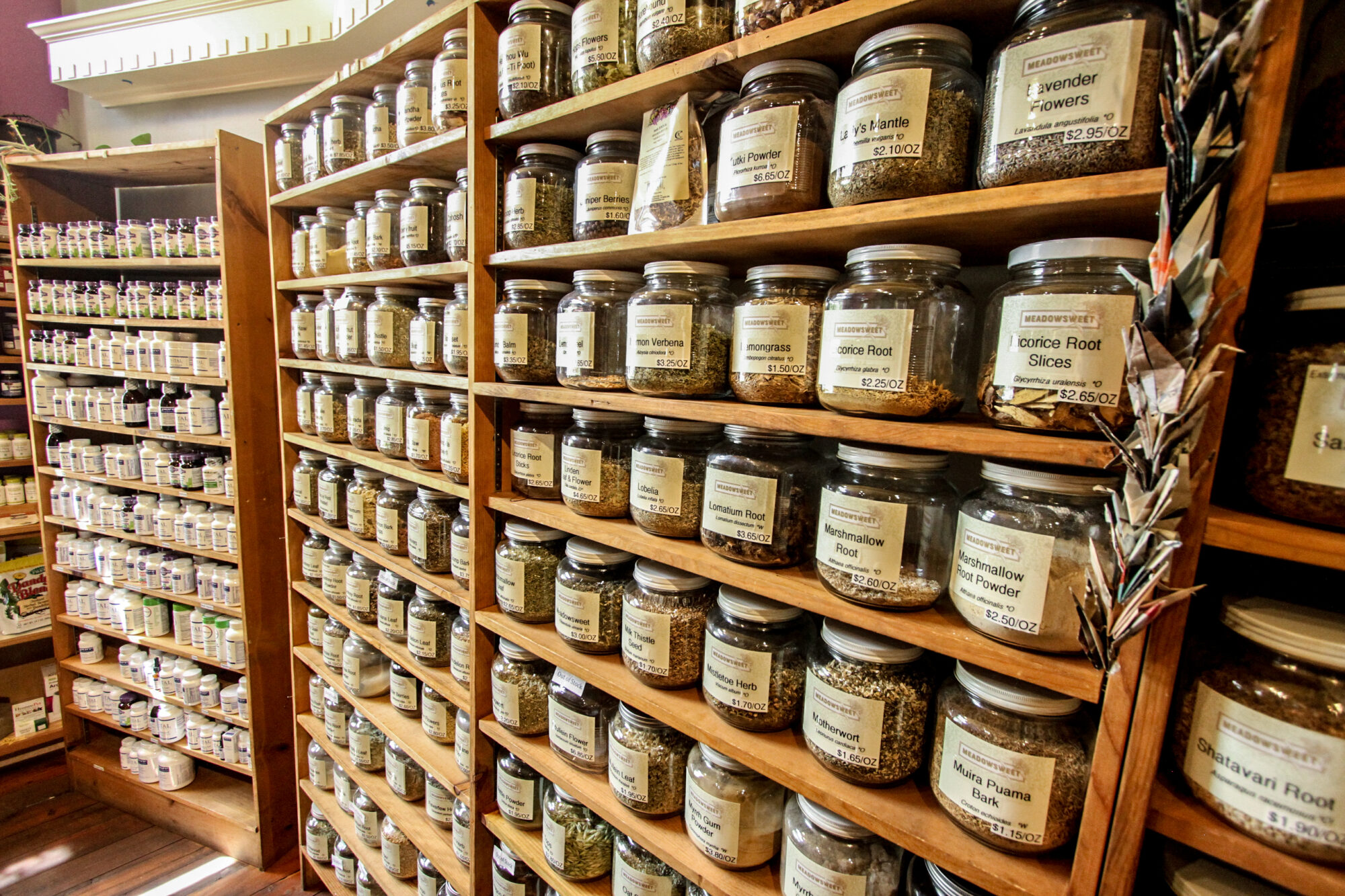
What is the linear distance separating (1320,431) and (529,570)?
1.02 meters

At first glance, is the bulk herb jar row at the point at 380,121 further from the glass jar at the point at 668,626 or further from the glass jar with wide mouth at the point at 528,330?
Answer: the glass jar at the point at 668,626

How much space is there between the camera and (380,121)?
1286 mm

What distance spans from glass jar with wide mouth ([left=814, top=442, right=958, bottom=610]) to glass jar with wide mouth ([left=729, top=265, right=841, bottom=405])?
115 millimetres

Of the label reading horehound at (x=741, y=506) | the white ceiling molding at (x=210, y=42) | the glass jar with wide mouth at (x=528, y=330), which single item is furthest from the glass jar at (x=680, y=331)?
the white ceiling molding at (x=210, y=42)

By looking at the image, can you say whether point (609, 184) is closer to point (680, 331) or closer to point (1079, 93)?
point (680, 331)

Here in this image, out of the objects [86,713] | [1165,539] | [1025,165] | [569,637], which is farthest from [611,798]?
[86,713]

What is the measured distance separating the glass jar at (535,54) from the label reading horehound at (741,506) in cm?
68

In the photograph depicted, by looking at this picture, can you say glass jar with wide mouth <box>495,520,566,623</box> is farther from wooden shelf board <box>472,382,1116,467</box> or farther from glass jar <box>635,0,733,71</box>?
glass jar <box>635,0,733,71</box>

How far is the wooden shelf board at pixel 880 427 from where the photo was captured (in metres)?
0.51

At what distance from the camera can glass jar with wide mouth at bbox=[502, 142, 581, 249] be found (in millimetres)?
1006

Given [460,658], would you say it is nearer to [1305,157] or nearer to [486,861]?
[486,861]

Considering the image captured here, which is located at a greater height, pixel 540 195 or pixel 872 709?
pixel 540 195

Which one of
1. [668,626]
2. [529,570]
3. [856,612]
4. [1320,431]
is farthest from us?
[529,570]

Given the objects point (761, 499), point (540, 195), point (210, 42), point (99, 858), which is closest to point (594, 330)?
point (540, 195)
